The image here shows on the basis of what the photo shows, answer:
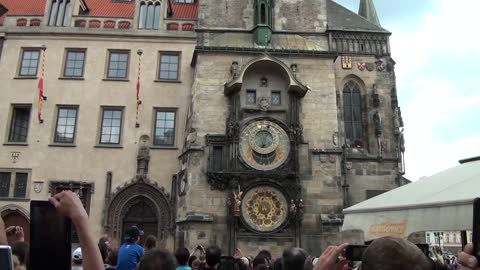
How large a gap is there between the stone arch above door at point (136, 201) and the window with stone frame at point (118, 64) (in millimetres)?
5298

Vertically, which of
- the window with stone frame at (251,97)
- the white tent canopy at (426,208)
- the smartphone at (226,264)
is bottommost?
the smartphone at (226,264)

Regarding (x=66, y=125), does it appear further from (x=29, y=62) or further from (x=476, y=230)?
(x=476, y=230)

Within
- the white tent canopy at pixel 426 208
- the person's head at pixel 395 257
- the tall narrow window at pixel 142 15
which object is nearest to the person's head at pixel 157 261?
the person's head at pixel 395 257

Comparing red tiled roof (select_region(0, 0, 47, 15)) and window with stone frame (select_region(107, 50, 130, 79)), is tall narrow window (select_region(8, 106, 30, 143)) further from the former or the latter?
red tiled roof (select_region(0, 0, 47, 15))

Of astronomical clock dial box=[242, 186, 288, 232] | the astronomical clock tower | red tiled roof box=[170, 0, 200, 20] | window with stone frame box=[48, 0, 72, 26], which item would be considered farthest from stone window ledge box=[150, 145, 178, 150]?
window with stone frame box=[48, 0, 72, 26]

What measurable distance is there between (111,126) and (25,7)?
363 inches

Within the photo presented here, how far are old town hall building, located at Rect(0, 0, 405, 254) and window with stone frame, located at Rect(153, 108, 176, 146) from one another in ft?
0.16

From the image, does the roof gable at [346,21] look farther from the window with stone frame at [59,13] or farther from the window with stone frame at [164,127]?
the window with stone frame at [59,13]

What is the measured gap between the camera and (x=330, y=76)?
18797mm

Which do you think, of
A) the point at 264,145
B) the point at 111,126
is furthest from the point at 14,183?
the point at 264,145

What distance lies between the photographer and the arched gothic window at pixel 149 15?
21594 mm

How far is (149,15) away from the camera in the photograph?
2180 cm

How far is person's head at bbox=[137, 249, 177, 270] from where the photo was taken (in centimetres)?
242

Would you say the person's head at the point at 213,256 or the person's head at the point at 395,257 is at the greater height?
the person's head at the point at 395,257
